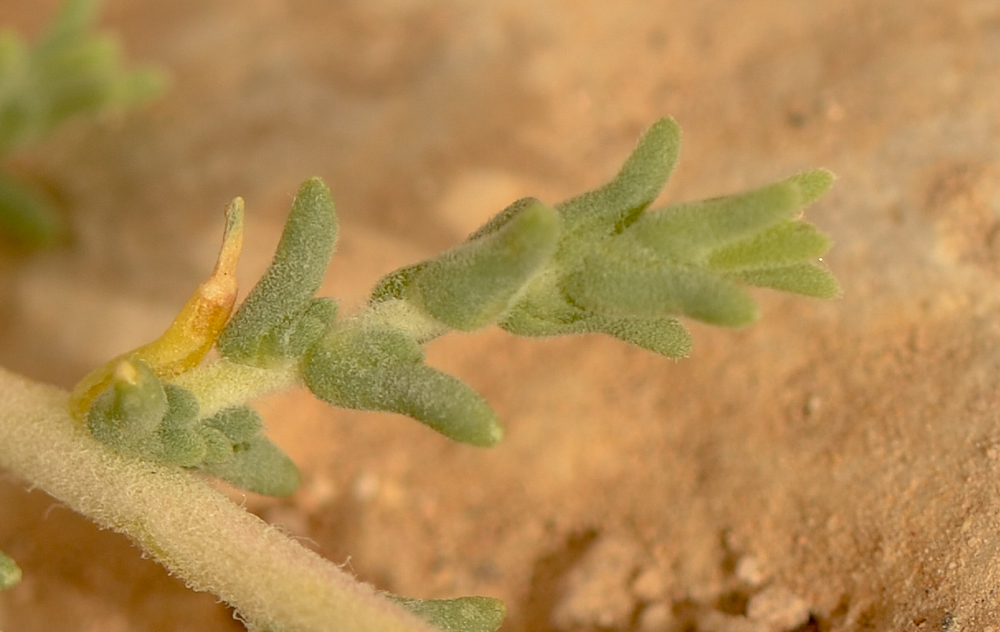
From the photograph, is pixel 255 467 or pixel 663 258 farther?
pixel 255 467

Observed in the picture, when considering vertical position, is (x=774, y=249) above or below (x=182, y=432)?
above

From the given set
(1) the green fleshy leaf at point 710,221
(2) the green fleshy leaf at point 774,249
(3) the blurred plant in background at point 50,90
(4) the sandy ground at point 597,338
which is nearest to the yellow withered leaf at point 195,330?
(4) the sandy ground at point 597,338

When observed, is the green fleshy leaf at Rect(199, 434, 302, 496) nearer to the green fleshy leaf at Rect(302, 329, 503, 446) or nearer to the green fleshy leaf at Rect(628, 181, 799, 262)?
the green fleshy leaf at Rect(302, 329, 503, 446)

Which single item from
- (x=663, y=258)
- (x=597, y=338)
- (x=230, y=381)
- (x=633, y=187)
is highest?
(x=597, y=338)

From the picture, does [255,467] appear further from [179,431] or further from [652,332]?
[652,332]

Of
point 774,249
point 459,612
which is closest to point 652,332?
point 774,249

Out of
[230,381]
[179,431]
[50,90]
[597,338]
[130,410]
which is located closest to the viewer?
[130,410]

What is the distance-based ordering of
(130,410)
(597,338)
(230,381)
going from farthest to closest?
(597,338)
(230,381)
(130,410)

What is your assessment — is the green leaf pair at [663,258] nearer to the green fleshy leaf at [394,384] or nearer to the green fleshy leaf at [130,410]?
the green fleshy leaf at [394,384]
